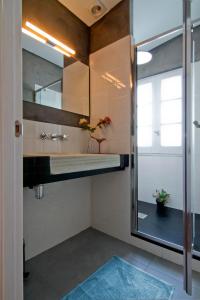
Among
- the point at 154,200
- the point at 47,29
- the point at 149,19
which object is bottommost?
the point at 154,200

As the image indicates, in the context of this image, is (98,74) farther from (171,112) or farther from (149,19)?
(171,112)

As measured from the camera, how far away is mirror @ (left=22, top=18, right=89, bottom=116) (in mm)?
1452

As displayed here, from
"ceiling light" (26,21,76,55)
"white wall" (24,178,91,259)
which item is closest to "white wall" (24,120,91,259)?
"white wall" (24,178,91,259)

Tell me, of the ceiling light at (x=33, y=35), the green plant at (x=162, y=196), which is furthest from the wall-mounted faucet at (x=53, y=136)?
the green plant at (x=162, y=196)

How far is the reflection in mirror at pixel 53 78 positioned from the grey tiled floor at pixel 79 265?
1.41 m

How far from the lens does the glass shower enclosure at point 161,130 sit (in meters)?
1.74

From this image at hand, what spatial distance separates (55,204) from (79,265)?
58 centimetres

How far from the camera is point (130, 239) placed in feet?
5.55

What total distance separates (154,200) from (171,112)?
1377 millimetres

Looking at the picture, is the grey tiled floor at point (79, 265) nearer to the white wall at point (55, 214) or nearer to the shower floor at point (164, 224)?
the white wall at point (55, 214)

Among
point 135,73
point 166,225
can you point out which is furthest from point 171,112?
point 166,225

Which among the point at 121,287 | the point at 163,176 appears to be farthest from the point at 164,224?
the point at 121,287

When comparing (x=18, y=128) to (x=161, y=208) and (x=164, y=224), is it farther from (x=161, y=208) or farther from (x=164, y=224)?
(x=161, y=208)

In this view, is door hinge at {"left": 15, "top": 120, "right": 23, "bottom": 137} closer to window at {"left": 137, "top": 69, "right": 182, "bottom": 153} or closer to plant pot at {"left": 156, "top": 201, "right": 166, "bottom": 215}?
window at {"left": 137, "top": 69, "right": 182, "bottom": 153}
